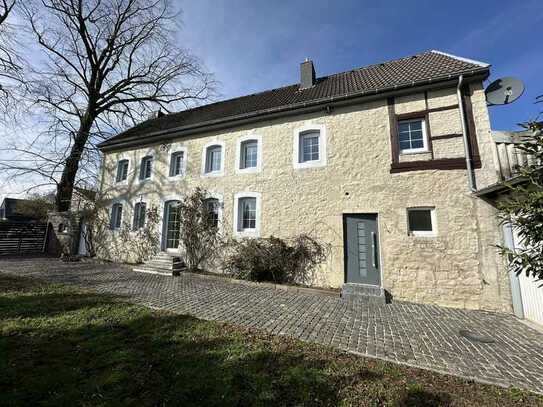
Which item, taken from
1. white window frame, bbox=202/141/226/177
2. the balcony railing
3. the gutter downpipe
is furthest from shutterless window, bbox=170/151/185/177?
the balcony railing

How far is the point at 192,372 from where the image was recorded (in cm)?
278

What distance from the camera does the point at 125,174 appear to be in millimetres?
12188

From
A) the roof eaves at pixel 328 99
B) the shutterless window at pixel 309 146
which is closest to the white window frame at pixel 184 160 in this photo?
the roof eaves at pixel 328 99

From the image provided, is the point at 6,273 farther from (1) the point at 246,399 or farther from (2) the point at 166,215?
(1) the point at 246,399

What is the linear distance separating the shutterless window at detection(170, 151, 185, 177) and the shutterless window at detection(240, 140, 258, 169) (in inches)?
123

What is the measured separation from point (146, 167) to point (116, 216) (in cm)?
297

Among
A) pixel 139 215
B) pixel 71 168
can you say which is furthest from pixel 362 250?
pixel 71 168

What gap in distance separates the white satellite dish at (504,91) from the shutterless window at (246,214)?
7459mm

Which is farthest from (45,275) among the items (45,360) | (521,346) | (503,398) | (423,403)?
(521,346)

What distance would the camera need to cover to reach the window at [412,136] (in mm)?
6746

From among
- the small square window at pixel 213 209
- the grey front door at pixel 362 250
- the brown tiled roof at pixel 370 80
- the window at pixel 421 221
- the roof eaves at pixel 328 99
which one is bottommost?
the grey front door at pixel 362 250

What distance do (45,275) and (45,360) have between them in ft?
22.0

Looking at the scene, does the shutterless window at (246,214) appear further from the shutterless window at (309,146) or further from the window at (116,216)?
the window at (116,216)

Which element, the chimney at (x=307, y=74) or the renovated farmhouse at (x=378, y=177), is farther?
the chimney at (x=307, y=74)
